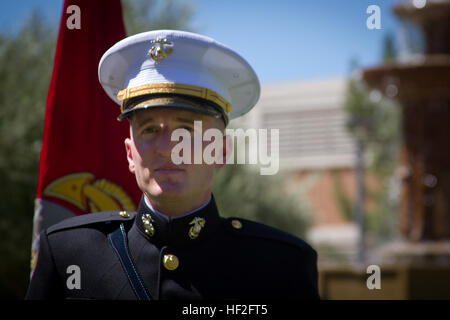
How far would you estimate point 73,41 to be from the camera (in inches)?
102

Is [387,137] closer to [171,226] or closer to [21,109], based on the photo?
[21,109]

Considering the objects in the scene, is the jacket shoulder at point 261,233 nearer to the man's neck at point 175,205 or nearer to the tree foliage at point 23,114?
the man's neck at point 175,205

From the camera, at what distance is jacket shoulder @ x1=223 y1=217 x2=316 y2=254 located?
218cm

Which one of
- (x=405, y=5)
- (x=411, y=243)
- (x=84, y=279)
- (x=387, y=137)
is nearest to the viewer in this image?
(x=84, y=279)

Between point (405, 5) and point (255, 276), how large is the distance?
438 inches

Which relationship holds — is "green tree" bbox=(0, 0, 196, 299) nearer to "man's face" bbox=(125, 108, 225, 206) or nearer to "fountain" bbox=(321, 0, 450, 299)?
"man's face" bbox=(125, 108, 225, 206)

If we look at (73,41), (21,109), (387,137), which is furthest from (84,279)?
(387,137)

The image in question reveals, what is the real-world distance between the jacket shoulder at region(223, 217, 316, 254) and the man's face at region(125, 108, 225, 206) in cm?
31

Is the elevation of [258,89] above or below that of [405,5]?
below

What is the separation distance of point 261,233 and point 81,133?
1051 mm

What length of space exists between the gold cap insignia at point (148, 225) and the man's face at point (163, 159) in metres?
0.11

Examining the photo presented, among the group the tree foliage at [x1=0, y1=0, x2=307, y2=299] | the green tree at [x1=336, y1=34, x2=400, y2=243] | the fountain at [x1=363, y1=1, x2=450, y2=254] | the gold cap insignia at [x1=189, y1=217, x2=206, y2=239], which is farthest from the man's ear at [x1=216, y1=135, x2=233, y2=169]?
the green tree at [x1=336, y1=34, x2=400, y2=243]

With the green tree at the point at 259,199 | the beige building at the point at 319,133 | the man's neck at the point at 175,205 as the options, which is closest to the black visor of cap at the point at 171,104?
the man's neck at the point at 175,205

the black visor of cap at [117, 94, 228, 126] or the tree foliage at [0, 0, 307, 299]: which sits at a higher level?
the tree foliage at [0, 0, 307, 299]
